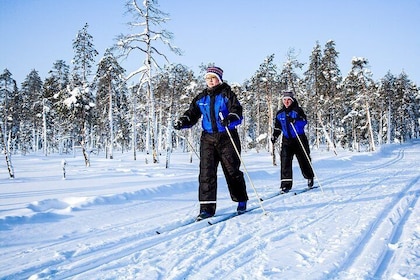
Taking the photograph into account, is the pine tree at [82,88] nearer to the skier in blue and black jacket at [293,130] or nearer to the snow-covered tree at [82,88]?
the snow-covered tree at [82,88]

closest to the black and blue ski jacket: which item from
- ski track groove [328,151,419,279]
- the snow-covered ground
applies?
Answer: the snow-covered ground

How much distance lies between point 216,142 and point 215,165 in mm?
364

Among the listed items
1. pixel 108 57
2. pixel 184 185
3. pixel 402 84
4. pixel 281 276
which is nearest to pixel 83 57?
pixel 108 57

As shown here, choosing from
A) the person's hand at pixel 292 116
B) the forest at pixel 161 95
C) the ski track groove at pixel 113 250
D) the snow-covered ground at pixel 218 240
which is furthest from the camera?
the forest at pixel 161 95

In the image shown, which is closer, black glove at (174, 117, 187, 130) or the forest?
black glove at (174, 117, 187, 130)

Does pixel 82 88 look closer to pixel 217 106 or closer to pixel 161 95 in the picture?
pixel 161 95

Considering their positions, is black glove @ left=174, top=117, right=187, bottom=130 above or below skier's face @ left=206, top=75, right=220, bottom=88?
below

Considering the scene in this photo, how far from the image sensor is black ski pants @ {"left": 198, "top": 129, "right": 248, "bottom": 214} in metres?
4.71

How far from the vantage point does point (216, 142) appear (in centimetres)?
480

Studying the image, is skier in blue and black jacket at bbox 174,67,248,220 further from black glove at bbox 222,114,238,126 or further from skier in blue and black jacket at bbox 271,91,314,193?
skier in blue and black jacket at bbox 271,91,314,193

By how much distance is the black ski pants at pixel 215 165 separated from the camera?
471 centimetres

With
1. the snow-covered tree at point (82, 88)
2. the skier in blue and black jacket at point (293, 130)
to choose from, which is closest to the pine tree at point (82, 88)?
the snow-covered tree at point (82, 88)

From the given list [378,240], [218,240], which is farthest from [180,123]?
[378,240]

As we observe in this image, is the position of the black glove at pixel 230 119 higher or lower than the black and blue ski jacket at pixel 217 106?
lower
